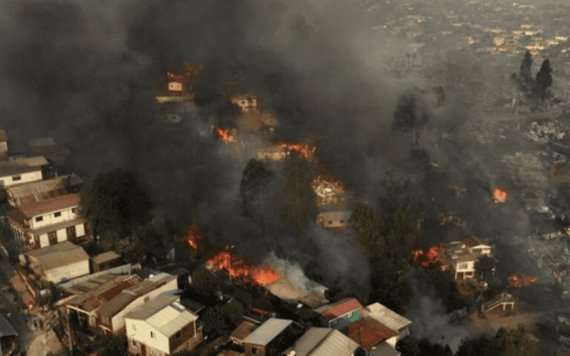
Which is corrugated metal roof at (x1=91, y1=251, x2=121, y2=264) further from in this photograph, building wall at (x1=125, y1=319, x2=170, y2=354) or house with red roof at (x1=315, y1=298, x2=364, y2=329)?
house with red roof at (x1=315, y1=298, x2=364, y2=329)

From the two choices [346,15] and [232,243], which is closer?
[232,243]

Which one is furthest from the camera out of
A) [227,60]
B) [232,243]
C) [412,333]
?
[227,60]

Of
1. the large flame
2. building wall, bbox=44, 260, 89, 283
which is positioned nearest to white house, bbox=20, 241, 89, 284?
building wall, bbox=44, 260, 89, 283

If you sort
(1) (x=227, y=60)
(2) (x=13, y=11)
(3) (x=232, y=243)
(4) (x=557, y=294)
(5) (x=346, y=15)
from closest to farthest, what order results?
(3) (x=232, y=243) < (4) (x=557, y=294) < (2) (x=13, y=11) < (1) (x=227, y=60) < (5) (x=346, y=15)

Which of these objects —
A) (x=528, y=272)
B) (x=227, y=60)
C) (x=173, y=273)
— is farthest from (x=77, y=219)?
(x=227, y=60)

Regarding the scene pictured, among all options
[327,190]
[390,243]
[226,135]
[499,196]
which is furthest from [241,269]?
[499,196]

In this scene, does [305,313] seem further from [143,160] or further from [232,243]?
[143,160]
